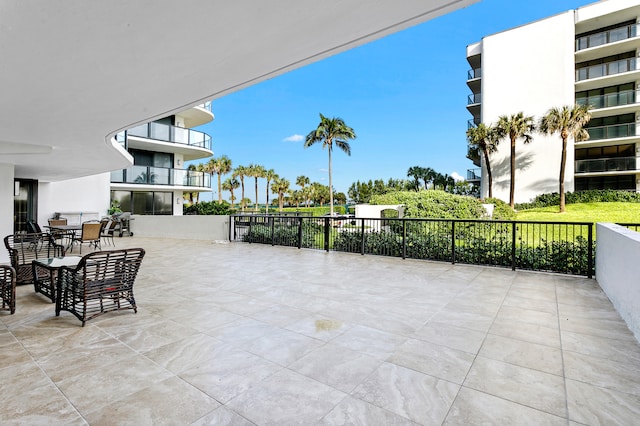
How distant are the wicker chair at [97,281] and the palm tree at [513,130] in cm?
2507

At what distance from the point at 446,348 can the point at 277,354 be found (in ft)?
5.19

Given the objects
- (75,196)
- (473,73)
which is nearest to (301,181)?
(473,73)

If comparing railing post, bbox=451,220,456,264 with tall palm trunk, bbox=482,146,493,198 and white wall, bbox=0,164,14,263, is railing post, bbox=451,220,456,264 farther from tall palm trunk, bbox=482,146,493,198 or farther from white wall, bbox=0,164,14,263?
tall palm trunk, bbox=482,146,493,198

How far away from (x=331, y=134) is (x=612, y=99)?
1974 centimetres

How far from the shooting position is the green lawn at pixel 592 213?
671 inches

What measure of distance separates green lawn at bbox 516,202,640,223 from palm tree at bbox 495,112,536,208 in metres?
2.77

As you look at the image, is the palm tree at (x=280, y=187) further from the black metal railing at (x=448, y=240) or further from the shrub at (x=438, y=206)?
the black metal railing at (x=448, y=240)

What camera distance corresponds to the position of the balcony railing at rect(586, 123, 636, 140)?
21031 millimetres

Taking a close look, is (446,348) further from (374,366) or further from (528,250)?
(528,250)

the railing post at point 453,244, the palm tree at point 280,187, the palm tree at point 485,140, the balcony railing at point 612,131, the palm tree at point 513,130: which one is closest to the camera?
the railing post at point 453,244

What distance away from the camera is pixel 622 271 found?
3.79 meters

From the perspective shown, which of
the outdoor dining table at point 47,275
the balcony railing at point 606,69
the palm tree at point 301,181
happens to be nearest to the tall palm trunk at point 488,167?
the balcony railing at point 606,69

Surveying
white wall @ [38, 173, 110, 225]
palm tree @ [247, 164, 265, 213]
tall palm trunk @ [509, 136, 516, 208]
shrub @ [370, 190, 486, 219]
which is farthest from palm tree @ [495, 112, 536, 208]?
palm tree @ [247, 164, 265, 213]

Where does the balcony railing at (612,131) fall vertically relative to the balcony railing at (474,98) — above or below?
below
